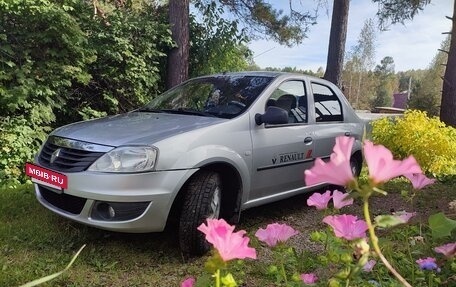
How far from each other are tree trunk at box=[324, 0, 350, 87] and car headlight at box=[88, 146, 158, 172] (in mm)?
7101

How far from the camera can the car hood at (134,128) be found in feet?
9.75

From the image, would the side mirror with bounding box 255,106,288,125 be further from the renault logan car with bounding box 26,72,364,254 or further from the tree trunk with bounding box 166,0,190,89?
the tree trunk with bounding box 166,0,190,89

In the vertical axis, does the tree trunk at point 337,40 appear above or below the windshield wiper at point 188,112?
above

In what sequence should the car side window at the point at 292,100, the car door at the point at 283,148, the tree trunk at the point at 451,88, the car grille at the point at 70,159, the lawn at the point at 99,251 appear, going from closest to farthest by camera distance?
1. the lawn at the point at 99,251
2. the car grille at the point at 70,159
3. the car door at the point at 283,148
4. the car side window at the point at 292,100
5. the tree trunk at the point at 451,88

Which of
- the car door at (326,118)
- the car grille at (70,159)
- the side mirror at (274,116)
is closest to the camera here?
the car grille at (70,159)

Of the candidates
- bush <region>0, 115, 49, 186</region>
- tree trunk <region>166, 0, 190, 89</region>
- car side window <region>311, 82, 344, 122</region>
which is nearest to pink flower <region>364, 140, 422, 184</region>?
car side window <region>311, 82, 344, 122</region>

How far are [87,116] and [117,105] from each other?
2.72 ft

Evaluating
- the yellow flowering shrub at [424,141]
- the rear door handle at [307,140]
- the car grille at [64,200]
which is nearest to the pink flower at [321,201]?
the car grille at [64,200]

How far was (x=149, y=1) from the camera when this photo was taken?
1061 cm

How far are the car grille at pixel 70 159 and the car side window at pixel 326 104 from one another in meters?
2.32

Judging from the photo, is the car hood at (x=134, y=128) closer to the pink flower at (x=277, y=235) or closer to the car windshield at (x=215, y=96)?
the car windshield at (x=215, y=96)

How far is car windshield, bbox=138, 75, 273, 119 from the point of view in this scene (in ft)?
12.0

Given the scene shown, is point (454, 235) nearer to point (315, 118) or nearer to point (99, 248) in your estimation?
point (315, 118)

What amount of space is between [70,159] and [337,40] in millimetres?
7507
